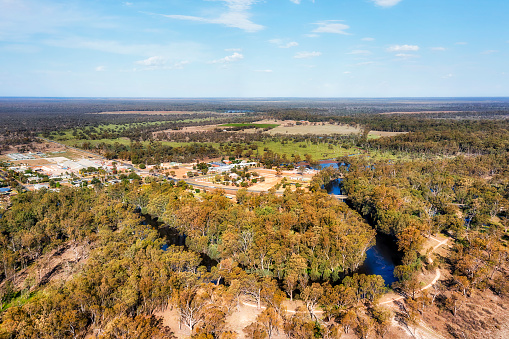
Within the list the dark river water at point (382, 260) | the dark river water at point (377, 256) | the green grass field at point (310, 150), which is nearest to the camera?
the dark river water at point (382, 260)

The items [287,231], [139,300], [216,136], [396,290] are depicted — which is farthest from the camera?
[216,136]

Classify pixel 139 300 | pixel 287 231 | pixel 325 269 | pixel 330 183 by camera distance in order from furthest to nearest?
pixel 330 183
pixel 287 231
pixel 325 269
pixel 139 300

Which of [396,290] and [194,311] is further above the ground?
[194,311]

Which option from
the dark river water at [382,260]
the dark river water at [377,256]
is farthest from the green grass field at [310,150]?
the dark river water at [377,256]

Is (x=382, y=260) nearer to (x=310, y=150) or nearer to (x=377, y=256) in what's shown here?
(x=377, y=256)

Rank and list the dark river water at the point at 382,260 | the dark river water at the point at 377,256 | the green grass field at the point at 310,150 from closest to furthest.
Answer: the dark river water at the point at 382,260
the dark river water at the point at 377,256
the green grass field at the point at 310,150

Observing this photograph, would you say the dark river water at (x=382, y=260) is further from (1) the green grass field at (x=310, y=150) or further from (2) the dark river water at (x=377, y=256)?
(1) the green grass field at (x=310, y=150)

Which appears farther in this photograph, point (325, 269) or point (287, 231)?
point (287, 231)

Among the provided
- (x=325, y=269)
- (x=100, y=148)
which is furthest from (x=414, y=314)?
(x=100, y=148)

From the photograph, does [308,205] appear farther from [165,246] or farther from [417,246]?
[165,246]
